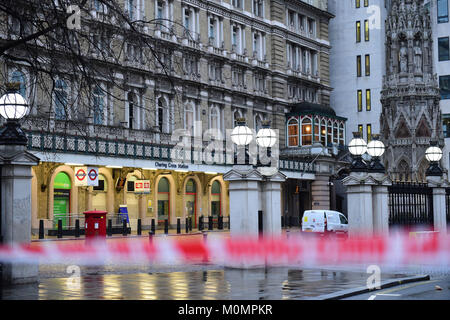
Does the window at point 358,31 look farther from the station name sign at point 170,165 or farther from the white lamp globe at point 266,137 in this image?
the white lamp globe at point 266,137

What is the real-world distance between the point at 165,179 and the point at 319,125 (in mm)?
16968

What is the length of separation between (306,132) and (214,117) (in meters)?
10.1

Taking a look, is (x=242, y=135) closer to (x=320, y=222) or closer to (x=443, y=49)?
(x=320, y=222)

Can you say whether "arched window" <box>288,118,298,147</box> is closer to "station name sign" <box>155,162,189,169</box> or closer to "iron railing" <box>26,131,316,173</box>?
"iron railing" <box>26,131,316,173</box>

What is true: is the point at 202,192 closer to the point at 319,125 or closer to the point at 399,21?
the point at 319,125

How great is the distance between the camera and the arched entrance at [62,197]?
4300 cm

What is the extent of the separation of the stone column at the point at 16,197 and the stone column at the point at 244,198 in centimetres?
607

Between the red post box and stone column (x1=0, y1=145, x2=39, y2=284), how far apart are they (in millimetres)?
11407

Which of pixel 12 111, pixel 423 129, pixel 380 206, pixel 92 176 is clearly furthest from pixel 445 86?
pixel 12 111

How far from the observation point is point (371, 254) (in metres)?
23.3

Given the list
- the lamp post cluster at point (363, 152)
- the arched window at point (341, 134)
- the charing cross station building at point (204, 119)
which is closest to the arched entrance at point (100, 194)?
the charing cross station building at point (204, 119)

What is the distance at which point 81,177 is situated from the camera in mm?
41750
